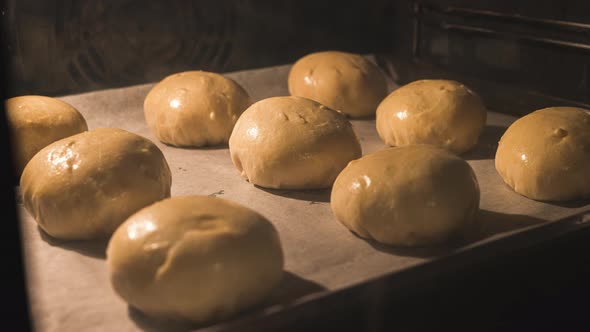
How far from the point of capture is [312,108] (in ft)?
5.86

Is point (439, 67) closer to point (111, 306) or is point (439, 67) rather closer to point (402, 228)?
point (402, 228)

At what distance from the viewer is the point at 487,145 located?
2.00 m

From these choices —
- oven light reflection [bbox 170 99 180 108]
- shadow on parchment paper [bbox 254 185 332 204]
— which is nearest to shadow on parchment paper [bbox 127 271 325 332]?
shadow on parchment paper [bbox 254 185 332 204]

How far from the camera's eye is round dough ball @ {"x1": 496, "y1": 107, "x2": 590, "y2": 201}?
1.57 metres

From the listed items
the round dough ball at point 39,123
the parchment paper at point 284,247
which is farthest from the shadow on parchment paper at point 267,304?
the round dough ball at point 39,123

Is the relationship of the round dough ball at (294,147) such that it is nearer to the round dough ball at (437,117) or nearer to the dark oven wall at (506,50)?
the round dough ball at (437,117)

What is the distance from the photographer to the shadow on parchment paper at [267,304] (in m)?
1.09

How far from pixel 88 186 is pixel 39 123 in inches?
19.9

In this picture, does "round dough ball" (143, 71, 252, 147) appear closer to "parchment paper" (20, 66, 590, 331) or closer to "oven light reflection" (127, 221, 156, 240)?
"parchment paper" (20, 66, 590, 331)

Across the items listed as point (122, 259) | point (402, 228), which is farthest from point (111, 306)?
point (402, 228)

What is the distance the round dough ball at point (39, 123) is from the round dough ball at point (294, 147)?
1.60ft

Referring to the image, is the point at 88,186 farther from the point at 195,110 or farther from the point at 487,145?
the point at 487,145

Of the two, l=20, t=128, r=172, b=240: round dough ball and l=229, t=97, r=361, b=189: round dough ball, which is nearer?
l=20, t=128, r=172, b=240: round dough ball

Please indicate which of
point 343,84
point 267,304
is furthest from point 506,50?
point 267,304
